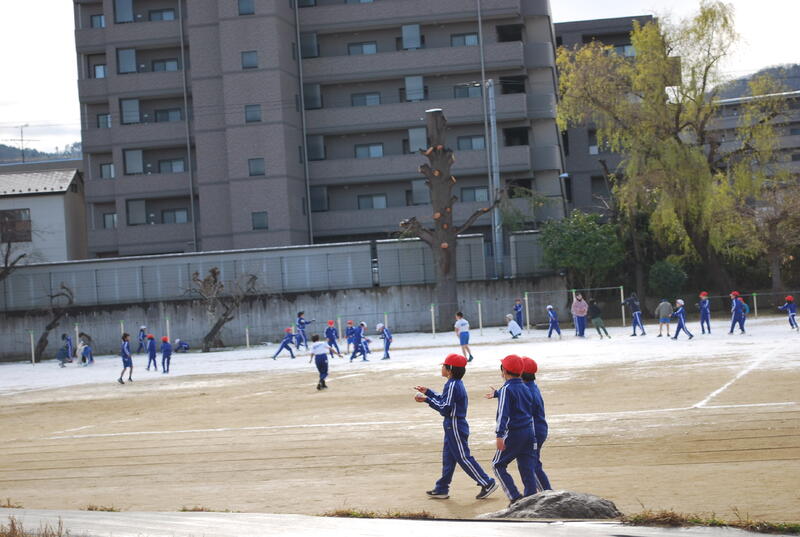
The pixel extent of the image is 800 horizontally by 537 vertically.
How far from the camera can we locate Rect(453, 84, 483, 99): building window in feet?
200

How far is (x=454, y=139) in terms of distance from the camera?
61344 mm

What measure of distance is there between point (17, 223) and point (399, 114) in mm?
25668

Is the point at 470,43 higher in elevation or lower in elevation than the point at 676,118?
higher

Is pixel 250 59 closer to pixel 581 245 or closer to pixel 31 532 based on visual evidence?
pixel 581 245

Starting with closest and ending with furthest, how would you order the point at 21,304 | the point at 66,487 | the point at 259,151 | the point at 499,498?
1. the point at 499,498
2. the point at 66,487
3. the point at 21,304
4. the point at 259,151

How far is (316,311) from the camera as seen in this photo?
50.8 metres

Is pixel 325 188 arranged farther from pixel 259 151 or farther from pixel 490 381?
pixel 490 381

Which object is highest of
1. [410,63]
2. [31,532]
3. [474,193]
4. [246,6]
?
[246,6]

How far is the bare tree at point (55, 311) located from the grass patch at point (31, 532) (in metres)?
43.6

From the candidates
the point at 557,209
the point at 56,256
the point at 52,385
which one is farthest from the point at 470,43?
the point at 52,385

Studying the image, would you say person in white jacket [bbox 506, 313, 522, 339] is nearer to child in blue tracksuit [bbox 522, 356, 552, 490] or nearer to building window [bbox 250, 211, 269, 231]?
building window [bbox 250, 211, 269, 231]

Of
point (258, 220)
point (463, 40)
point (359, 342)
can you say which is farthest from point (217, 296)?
point (463, 40)

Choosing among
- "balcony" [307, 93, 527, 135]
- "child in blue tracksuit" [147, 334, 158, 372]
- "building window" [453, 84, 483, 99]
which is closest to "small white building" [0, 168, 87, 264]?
"balcony" [307, 93, 527, 135]

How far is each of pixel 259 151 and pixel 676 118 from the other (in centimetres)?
2458
